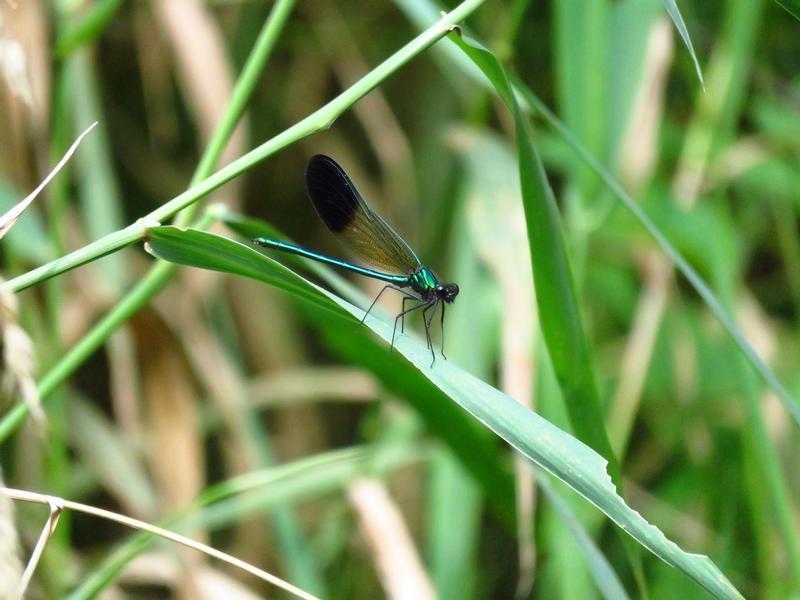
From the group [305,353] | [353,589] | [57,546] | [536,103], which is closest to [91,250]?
[536,103]

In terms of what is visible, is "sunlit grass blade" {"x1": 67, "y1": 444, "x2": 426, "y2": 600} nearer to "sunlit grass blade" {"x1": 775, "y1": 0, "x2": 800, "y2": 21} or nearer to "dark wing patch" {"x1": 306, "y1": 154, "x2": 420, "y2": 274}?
"dark wing patch" {"x1": 306, "y1": 154, "x2": 420, "y2": 274}

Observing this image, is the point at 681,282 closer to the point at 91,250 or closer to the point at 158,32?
the point at 158,32

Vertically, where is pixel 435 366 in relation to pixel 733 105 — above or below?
below

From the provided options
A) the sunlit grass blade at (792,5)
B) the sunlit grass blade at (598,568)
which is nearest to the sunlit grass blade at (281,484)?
the sunlit grass blade at (598,568)

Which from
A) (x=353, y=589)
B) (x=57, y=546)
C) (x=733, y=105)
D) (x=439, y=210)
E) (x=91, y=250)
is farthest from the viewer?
(x=439, y=210)

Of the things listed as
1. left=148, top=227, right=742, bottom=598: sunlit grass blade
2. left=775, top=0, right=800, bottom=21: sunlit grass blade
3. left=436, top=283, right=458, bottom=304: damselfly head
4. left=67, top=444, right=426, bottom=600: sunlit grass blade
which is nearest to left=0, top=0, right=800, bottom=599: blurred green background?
left=67, top=444, right=426, bottom=600: sunlit grass blade

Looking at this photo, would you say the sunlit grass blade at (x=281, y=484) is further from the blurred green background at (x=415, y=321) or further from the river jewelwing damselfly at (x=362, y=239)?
the river jewelwing damselfly at (x=362, y=239)

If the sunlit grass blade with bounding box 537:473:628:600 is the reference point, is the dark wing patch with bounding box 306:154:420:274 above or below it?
above
